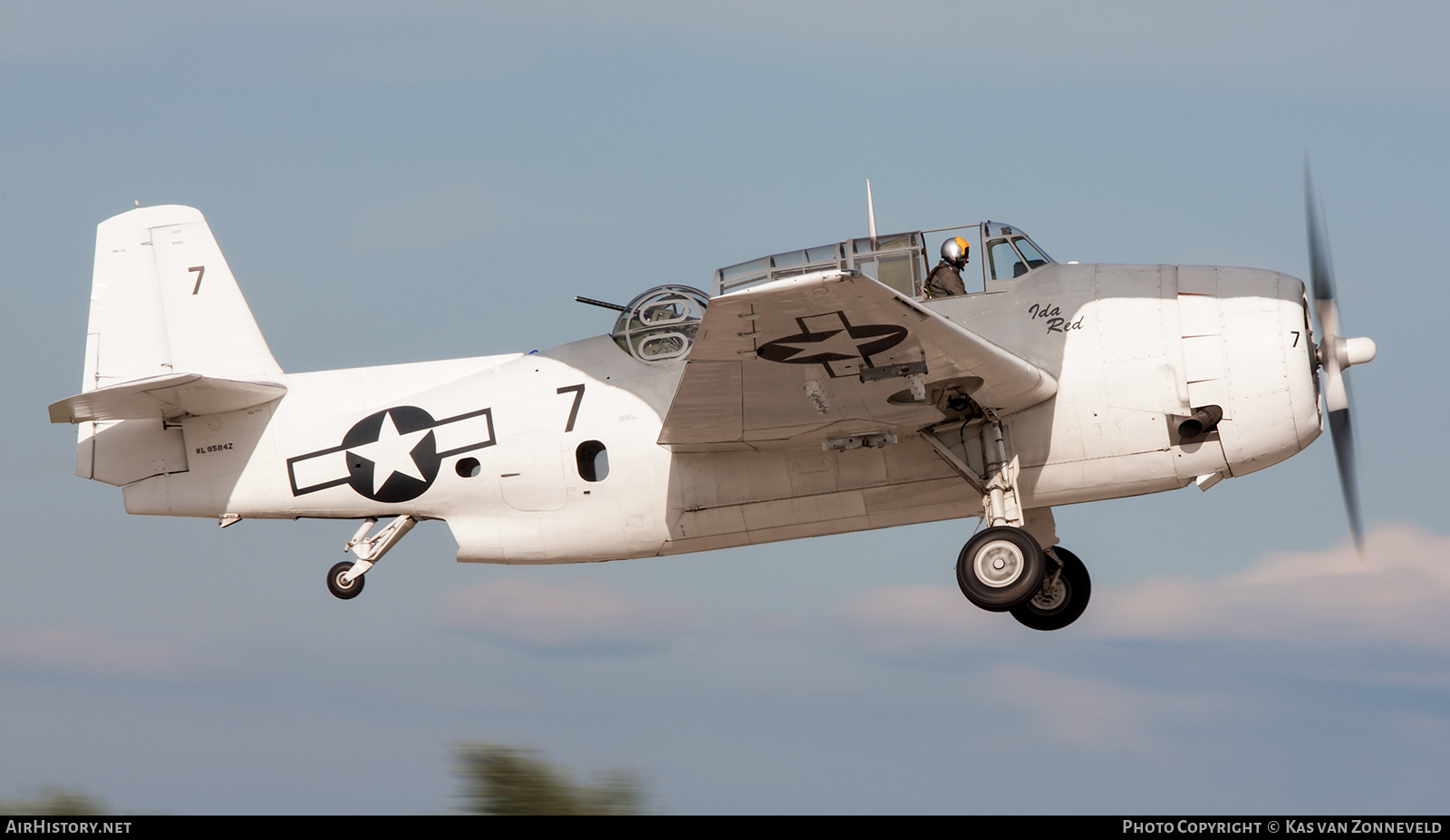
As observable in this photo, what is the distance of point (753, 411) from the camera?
10891 millimetres

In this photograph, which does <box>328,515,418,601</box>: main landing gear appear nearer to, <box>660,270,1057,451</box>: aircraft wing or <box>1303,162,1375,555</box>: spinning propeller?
<box>660,270,1057,451</box>: aircraft wing

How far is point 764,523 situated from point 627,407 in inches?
60.3

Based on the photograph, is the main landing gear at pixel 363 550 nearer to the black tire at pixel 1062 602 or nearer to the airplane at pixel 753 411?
the airplane at pixel 753 411

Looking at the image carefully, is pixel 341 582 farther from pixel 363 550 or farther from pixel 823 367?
pixel 823 367

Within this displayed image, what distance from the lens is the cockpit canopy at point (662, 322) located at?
12.0 m

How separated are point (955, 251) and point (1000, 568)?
2592mm

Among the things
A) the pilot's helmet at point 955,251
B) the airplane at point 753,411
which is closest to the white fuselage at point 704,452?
the airplane at point 753,411

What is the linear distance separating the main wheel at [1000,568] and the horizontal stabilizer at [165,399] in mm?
6283

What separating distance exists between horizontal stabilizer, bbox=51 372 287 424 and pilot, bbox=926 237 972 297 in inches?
231

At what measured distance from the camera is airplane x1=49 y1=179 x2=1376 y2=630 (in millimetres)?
10930

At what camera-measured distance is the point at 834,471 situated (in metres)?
11.8

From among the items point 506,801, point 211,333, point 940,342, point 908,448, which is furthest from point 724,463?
point 211,333

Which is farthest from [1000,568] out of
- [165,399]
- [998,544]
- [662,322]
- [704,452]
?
[165,399]

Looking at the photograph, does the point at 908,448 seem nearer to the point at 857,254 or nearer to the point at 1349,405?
the point at 857,254
